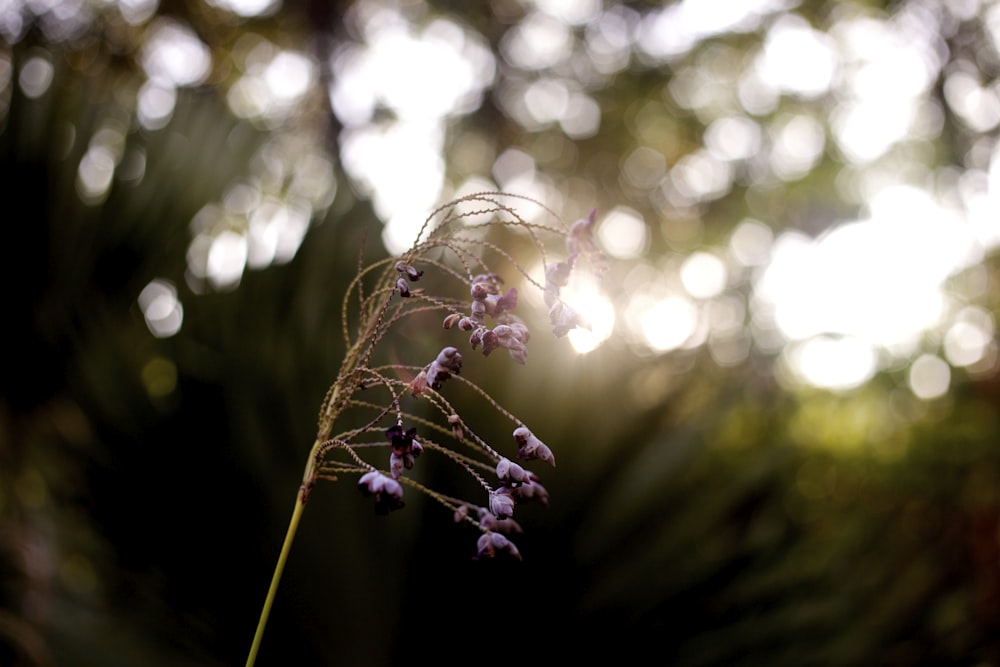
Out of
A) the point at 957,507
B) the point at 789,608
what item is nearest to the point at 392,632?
the point at 789,608

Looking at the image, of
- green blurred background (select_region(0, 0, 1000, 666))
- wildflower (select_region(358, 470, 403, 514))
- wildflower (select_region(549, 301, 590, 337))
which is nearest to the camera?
wildflower (select_region(358, 470, 403, 514))

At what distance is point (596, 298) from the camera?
0.90 meters

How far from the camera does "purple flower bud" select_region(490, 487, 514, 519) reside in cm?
65

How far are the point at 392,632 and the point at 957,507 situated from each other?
3.61 metres

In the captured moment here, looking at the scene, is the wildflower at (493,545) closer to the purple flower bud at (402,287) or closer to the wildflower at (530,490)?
the wildflower at (530,490)

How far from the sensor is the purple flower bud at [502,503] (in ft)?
2.15

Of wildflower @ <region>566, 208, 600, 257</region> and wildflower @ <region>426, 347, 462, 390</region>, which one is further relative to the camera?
wildflower @ <region>566, 208, 600, 257</region>

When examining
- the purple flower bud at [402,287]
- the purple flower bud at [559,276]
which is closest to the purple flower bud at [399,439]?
the purple flower bud at [402,287]

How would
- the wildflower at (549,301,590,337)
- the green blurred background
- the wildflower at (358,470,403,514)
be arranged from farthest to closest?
the green blurred background
the wildflower at (549,301,590,337)
the wildflower at (358,470,403,514)

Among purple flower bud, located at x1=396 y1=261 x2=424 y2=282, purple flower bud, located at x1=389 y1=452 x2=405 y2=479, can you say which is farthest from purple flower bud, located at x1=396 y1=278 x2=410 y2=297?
purple flower bud, located at x1=389 y1=452 x2=405 y2=479

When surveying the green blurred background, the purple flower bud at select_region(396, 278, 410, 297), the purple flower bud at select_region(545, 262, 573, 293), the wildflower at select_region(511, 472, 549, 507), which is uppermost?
the green blurred background

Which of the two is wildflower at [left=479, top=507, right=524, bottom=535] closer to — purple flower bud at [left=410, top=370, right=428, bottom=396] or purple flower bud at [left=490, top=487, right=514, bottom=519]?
purple flower bud at [left=490, top=487, right=514, bottom=519]

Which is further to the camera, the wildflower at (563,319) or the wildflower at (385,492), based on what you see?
the wildflower at (563,319)

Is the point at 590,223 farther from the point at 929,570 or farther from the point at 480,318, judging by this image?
the point at 929,570
